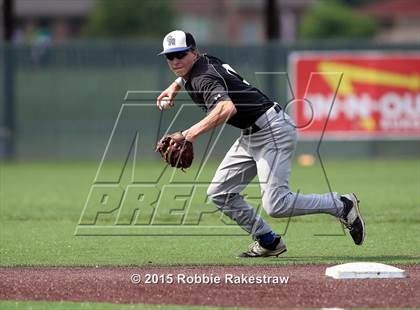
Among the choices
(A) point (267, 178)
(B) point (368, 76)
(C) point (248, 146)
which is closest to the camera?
(A) point (267, 178)

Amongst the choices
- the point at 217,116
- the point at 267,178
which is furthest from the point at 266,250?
the point at 217,116

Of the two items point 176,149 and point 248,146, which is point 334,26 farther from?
point 176,149

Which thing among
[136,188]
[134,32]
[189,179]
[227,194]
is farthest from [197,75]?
[134,32]

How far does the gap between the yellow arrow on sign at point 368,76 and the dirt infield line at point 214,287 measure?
14.7 metres

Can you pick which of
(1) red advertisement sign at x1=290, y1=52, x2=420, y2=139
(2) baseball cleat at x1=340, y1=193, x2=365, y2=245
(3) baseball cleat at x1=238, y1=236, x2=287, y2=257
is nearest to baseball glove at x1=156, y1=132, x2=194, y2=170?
(3) baseball cleat at x1=238, y1=236, x2=287, y2=257

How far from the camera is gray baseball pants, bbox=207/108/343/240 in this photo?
9.32m

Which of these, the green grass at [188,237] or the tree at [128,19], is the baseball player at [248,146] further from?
the tree at [128,19]

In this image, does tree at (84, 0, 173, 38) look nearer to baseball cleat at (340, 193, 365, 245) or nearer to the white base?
baseball cleat at (340, 193, 365, 245)

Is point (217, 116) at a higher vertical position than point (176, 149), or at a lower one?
higher

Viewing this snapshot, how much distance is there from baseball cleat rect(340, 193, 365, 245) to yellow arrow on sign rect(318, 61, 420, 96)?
13.8 meters

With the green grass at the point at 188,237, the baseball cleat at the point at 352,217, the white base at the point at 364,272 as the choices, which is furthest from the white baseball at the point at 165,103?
the white base at the point at 364,272

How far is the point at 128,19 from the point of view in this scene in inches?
2458

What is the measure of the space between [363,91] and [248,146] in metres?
14.2

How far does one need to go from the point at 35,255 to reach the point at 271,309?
356 centimetres
